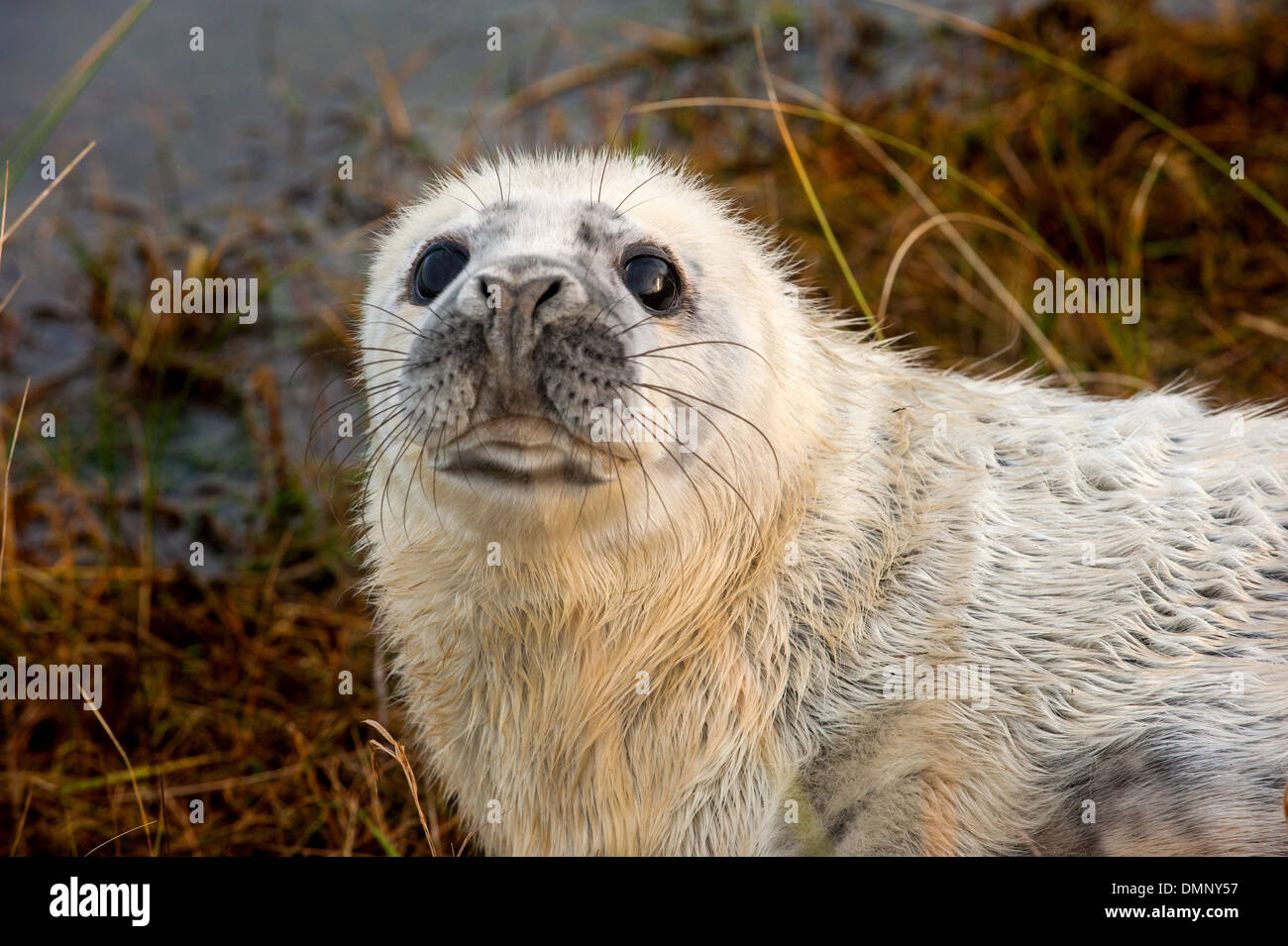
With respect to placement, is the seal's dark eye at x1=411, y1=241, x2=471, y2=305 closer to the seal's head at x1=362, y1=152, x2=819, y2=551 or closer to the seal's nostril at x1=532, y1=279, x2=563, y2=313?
the seal's head at x1=362, y1=152, x2=819, y2=551

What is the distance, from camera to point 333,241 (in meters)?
5.63

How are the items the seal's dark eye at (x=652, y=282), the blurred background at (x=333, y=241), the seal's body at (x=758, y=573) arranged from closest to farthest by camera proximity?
the seal's body at (x=758, y=573)
the seal's dark eye at (x=652, y=282)
the blurred background at (x=333, y=241)

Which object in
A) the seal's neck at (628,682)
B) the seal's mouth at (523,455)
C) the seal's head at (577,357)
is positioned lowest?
the seal's neck at (628,682)

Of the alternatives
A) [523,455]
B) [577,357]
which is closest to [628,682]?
[523,455]

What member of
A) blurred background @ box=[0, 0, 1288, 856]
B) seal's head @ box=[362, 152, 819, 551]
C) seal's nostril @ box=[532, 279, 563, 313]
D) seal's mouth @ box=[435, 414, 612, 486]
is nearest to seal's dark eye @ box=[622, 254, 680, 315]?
seal's head @ box=[362, 152, 819, 551]

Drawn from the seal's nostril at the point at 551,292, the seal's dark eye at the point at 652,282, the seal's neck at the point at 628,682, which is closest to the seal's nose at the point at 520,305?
the seal's nostril at the point at 551,292

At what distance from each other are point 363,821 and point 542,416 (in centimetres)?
165

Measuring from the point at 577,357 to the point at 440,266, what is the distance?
56 cm

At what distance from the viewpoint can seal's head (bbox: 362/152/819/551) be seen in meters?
2.39

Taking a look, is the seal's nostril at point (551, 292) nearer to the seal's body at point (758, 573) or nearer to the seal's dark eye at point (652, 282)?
the seal's body at point (758, 573)

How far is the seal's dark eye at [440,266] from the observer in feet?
9.09

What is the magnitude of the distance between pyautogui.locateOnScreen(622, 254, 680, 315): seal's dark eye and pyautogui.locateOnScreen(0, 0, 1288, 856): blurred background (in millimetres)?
1138

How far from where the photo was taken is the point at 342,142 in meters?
6.02
